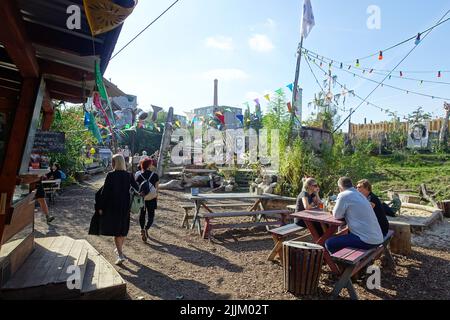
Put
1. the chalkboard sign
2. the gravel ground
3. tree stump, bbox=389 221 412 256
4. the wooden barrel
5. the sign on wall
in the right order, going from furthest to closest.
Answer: the sign on wall, tree stump, bbox=389 221 412 256, the chalkboard sign, the gravel ground, the wooden barrel

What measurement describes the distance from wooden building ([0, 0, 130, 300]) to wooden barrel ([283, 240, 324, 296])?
2.64m

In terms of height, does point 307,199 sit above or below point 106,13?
below

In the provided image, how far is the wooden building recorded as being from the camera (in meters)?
3.03

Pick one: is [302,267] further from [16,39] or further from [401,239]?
[16,39]

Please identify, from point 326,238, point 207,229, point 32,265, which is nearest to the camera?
point 32,265

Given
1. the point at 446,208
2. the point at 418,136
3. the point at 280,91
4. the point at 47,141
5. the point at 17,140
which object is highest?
the point at 418,136

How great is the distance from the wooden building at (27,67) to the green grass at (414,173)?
10.9 meters

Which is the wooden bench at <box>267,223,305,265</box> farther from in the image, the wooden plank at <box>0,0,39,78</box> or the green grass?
the green grass

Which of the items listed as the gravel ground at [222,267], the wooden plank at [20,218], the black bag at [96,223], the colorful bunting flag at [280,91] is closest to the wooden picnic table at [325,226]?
the gravel ground at [222,267]

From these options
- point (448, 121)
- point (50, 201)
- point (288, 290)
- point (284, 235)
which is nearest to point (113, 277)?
point (288, 290)

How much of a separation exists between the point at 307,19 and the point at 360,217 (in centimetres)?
1001

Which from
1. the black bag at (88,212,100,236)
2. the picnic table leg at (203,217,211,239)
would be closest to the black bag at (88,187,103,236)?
the black bag at (88,212,100,236)

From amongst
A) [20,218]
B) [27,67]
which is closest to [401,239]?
[20,218]

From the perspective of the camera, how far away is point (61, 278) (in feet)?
11.2
